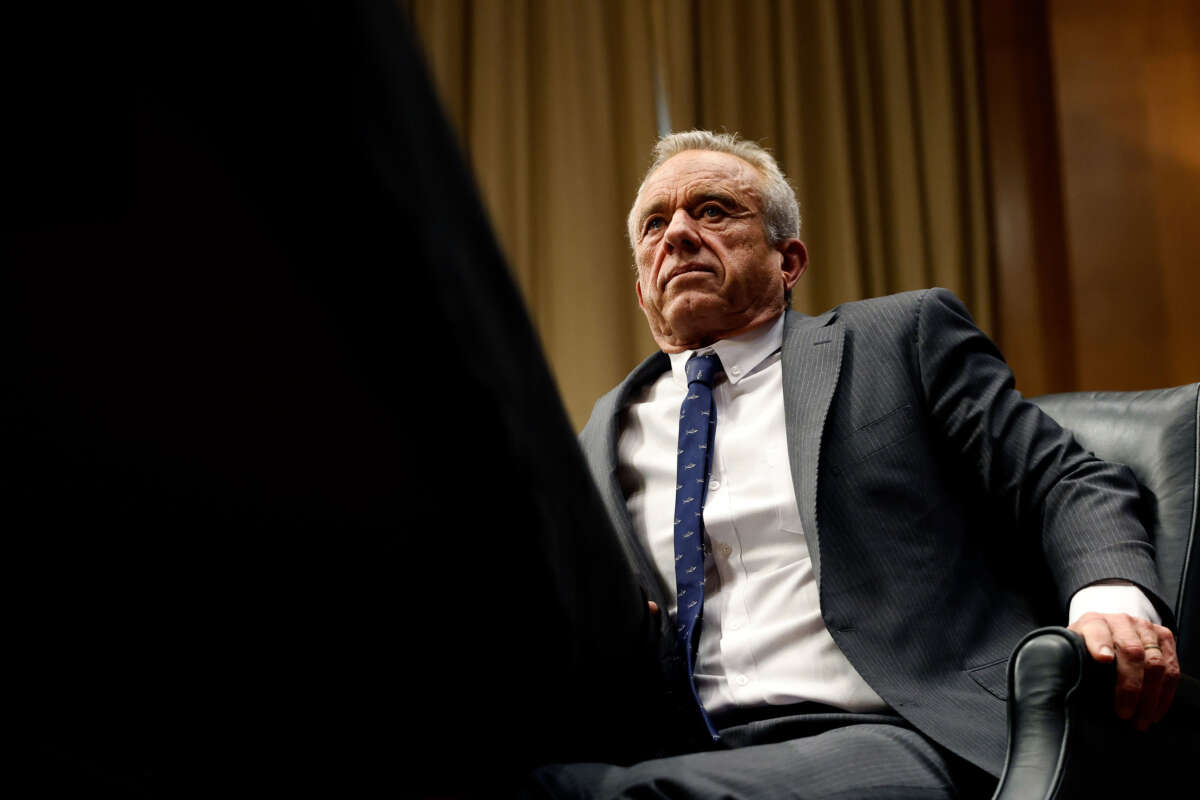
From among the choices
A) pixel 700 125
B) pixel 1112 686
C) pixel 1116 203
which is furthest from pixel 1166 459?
pixel 700 125

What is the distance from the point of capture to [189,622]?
52 cm

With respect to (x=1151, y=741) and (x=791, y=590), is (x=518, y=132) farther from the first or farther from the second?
(x=1151, y=741)

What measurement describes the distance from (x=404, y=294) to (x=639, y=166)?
2.36 metres

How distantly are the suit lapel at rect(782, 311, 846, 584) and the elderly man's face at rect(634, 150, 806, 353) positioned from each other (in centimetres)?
12

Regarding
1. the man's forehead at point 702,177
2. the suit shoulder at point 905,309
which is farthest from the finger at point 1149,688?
the man's forehead at point 702,177

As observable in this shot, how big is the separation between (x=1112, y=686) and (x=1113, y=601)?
0.44 ft

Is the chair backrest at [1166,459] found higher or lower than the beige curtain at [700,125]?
lower

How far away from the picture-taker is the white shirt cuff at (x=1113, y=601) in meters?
0.97

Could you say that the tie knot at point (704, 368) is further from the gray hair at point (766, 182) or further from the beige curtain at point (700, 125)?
the beige curtain at point (700, 125)

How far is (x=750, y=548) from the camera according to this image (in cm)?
122

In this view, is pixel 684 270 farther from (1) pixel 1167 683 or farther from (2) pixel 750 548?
(1) pixel 1167 683

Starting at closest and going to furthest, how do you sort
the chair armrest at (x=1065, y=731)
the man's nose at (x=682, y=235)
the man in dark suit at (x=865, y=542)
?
the chair armrest at (x=1065, y=731) → the man in dark suit at (x=865, y=542) → the man's nose at (x=682, y=235)

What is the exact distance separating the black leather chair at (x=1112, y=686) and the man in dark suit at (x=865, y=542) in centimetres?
4

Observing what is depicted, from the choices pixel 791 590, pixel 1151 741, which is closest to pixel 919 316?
pixel 791 590
